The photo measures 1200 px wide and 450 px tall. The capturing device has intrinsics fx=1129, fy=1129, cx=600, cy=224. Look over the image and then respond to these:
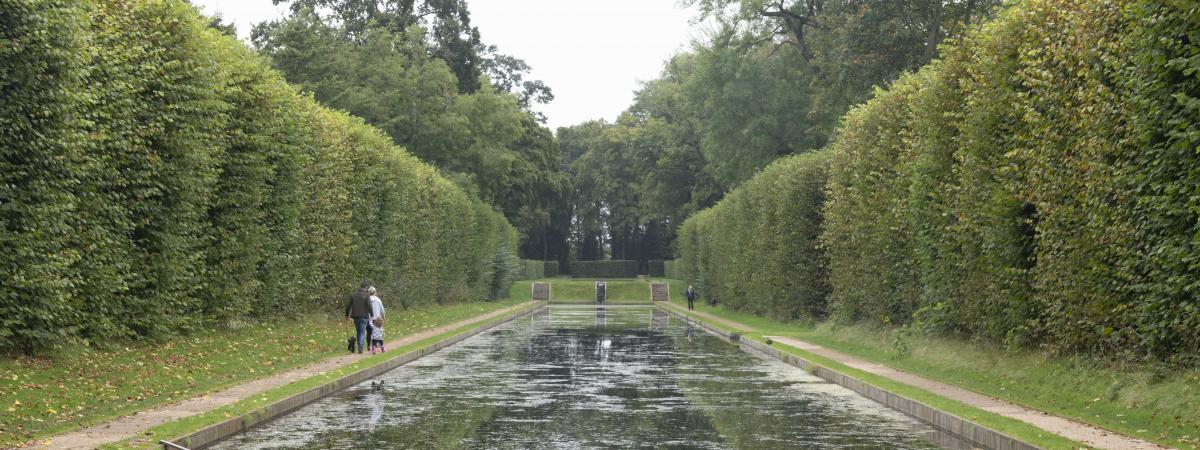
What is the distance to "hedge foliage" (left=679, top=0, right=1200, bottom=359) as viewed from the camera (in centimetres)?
1307

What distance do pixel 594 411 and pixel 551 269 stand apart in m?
101

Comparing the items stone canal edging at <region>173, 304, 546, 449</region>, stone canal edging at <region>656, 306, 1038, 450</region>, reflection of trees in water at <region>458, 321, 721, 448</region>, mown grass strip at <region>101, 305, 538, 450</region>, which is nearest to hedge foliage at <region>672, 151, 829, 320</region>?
reflection of trees in water at <region>458, 321, 721, 448</region>

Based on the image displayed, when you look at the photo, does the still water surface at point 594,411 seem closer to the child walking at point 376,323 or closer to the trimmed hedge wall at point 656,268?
the child walking at point 376,323

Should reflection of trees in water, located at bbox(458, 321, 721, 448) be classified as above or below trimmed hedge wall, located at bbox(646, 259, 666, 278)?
below

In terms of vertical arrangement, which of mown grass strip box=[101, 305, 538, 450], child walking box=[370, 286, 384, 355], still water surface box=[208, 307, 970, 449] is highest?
child walking box=[370, 286, 384, 355]

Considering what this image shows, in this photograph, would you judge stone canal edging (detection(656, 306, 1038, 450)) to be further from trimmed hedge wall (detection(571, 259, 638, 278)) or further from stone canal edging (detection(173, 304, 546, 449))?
trimmed hedge wall (detection(571, 259, 638, 278))

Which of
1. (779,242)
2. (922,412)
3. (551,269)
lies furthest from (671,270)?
(922,412)

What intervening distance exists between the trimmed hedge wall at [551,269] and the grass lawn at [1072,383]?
89252 millimetres

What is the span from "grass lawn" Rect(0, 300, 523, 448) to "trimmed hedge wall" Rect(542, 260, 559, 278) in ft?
285

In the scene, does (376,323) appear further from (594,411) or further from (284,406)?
(594,411)

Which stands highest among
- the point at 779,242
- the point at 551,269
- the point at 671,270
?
the point at 551,269

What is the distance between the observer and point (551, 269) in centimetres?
11569

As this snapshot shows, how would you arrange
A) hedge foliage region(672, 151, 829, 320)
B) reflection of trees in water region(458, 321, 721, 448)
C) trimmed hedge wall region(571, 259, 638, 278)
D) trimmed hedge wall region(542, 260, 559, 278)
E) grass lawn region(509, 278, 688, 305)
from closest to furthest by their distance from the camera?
1. reflection of trees in water region(458, 321, 721, 448)
2. hedge foliage region(672, 151, 829, 320)
3. grass lawn region(509, 278, 688, 305)
4. trimmed hedge wall region(542, 260, 559, 278)
5. trimmed hedge wall region(571, 259, 638, 278)

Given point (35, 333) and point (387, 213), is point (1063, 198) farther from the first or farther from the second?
point (387, 213)
